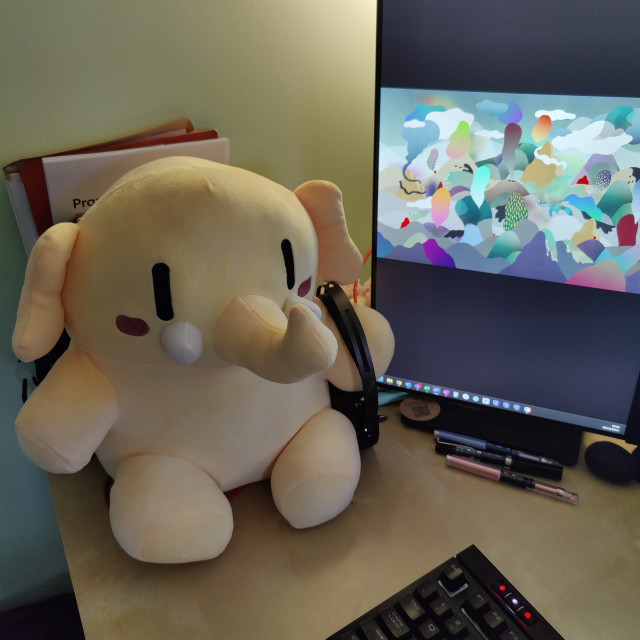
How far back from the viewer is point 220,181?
48 cm

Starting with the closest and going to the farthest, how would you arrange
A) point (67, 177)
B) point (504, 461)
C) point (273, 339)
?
point (273, 339)
point (67, 177)
point (504, 461)

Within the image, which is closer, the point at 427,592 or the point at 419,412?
the point at 427,592

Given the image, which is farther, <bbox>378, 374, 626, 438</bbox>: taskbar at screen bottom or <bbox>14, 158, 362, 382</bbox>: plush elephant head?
<bbox>378, 374, 626, 438</bbox>: taskbar at screen bottom

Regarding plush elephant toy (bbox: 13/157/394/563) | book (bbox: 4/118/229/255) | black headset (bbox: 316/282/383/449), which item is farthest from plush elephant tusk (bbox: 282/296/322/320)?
book (bbox: 4/118/229/255)

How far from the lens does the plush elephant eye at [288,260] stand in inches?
20.1

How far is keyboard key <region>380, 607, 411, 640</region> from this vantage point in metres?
0.49

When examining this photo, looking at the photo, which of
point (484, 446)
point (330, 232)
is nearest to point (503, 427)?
point (484, 446)

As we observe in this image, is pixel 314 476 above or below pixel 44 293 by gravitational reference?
below

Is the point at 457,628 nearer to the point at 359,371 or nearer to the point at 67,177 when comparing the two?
the point at 359,371

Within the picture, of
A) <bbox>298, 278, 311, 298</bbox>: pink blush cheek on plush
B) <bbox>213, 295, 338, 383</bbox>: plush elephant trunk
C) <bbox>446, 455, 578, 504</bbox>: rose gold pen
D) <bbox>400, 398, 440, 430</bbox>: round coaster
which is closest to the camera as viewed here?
<bbox>213, 295, 338, 383</bbox>: plush elephant trunk

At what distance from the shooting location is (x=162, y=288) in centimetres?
47

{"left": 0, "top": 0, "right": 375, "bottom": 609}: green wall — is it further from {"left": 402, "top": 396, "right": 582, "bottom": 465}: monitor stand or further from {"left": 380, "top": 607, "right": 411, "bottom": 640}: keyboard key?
{"left": 380, "top": 607, "right": 411, "bottom": 640}: keyboard key

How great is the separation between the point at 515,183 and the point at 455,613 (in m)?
0.42

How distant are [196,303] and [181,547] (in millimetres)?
232
